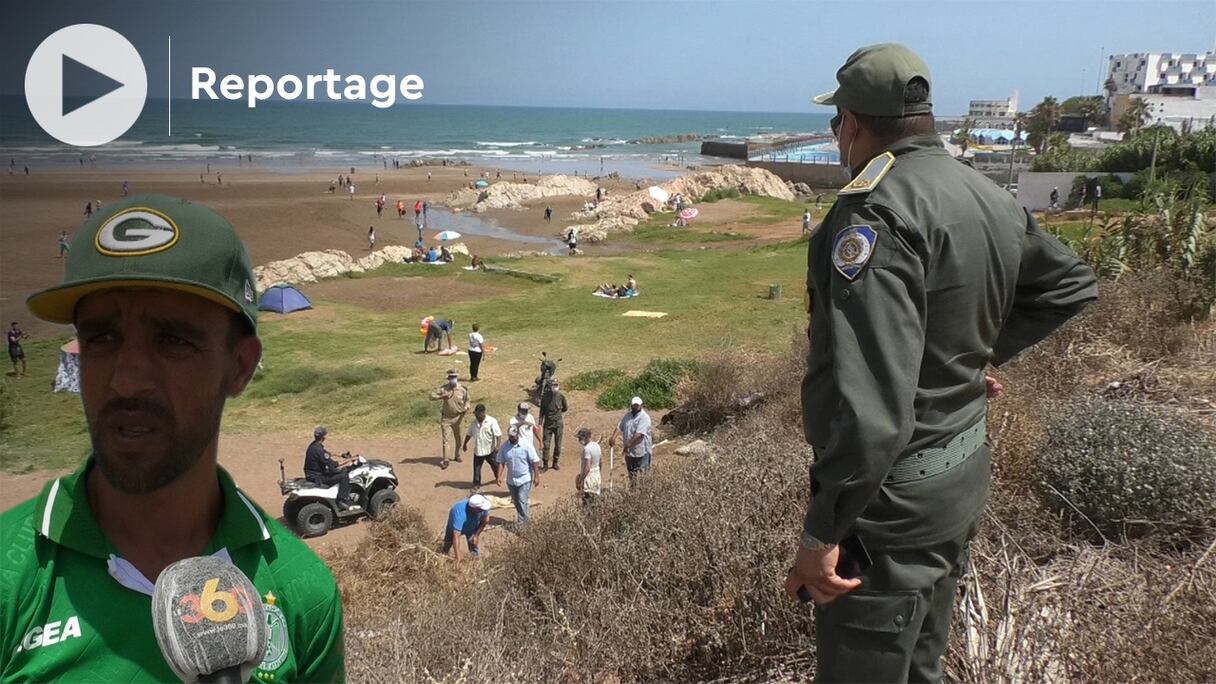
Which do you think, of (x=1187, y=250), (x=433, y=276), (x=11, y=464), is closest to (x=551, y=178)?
(x=433, y=276)

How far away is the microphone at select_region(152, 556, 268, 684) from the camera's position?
40.4 inches

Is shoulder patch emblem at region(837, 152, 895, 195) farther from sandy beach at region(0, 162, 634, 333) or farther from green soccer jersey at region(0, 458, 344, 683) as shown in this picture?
sandy beach at region(0, 162, 634, 333)

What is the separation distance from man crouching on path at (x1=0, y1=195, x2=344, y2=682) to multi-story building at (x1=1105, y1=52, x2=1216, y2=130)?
78435mm

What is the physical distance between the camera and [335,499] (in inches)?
395

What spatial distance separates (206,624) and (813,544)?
1509 millimetres

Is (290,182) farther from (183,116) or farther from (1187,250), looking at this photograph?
(183,116)

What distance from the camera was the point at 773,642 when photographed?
3469 mm

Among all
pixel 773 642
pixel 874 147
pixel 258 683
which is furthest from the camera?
pixel 773 642

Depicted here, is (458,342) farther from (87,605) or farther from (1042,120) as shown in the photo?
(1042,120)

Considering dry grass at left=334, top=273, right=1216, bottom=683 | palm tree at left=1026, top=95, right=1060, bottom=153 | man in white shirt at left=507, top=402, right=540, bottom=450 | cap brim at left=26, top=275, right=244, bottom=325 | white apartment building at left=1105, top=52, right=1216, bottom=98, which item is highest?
white apartment building at left=1105, top=52, right=1216, bottom=98

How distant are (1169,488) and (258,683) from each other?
4203 millimetres

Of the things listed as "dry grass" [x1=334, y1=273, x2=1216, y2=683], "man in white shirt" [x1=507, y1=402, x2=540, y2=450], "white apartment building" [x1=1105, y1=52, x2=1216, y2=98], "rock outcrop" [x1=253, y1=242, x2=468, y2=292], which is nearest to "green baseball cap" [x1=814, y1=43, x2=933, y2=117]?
"dry grass" [x1=334, y1=273, x2=1216, y2=683]

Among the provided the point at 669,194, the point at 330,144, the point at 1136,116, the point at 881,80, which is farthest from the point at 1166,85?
the point at 881,80

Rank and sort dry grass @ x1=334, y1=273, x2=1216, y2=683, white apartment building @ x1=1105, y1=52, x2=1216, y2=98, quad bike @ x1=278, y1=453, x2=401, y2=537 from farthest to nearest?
white apartment building @ x1=1105, y1=52, x2=1216, y2=98 → quad bike @ x1=278, y1=453, x2=401, y2=537 → dry grass @ x1=334, y1=273, x2=1216, y2=683
